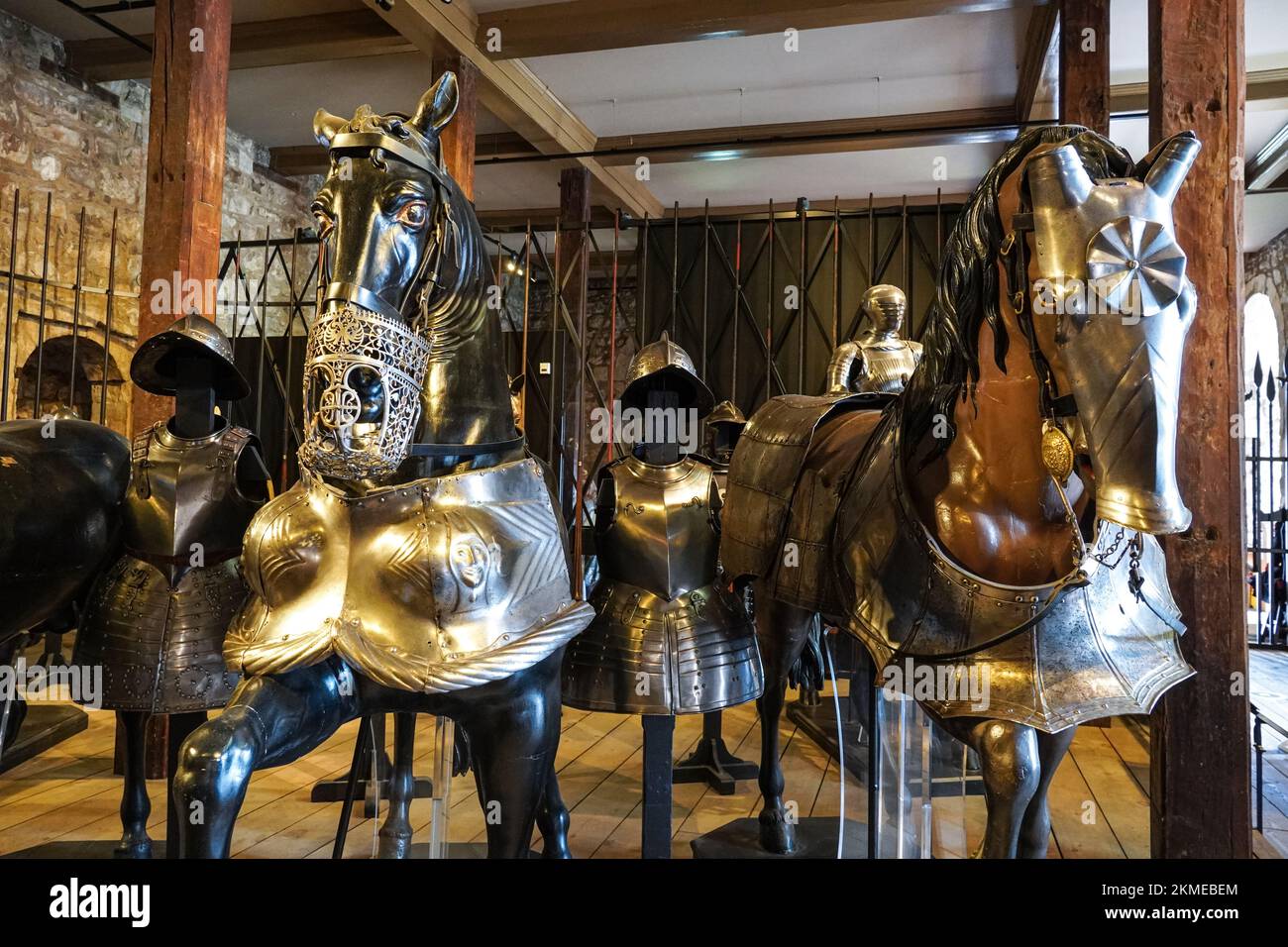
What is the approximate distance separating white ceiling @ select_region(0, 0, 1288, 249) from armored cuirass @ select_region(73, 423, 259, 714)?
15.1ft

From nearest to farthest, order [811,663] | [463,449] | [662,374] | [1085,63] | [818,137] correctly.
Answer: [463,449]
[662,374]
[811,663]
[1085,63]
[818,137]

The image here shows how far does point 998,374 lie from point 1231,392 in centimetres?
114

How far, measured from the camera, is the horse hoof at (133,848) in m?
2.90

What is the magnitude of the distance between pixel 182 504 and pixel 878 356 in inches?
112

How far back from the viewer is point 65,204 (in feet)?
22.5

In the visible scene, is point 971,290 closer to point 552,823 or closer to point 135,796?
point 552,823

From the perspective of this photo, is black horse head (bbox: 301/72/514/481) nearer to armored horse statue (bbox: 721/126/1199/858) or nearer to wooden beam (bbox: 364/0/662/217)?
armored horse statue (bbox: 721/126/1199/858)

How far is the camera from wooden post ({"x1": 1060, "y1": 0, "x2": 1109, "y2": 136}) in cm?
471

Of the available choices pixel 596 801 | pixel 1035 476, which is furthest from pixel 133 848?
pixel 1035 476

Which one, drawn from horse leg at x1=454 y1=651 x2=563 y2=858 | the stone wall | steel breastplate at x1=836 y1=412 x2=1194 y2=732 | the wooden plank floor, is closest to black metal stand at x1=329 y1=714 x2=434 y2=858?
the wooden plank floor

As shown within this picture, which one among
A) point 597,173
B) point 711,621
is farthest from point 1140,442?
point 597,173

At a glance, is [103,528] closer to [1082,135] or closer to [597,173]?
[1082,135]

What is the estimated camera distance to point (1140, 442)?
1368 millimetres
